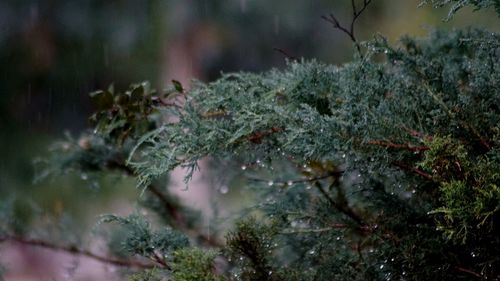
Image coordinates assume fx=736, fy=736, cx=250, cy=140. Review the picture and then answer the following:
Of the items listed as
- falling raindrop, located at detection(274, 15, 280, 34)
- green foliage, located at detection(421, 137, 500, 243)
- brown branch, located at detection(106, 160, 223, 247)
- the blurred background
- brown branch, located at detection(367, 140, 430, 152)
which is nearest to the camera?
green foliage, located at detection(421, 137, 500, 243)

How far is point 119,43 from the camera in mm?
8102

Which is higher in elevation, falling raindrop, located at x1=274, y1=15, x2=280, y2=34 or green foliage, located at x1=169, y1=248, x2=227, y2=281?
falling raindrop, located at x1=274, y1=15, x2=280, y2=34

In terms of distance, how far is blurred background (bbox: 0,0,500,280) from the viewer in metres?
7.62

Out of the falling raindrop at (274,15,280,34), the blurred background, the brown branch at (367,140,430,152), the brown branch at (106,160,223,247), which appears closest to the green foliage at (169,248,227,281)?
the brown branch at (367,140,430,152)

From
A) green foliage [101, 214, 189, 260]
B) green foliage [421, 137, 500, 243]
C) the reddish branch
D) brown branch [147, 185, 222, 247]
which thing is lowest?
green foliage [421, 137, 500, 243]

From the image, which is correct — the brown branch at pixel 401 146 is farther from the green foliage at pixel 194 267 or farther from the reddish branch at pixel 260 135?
the green foliage at pixel 194 267

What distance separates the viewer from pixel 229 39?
8.48m

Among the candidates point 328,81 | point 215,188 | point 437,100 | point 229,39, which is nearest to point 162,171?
point 328,81

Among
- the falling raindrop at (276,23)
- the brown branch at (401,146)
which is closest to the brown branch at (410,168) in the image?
the brown branch at (401,146)

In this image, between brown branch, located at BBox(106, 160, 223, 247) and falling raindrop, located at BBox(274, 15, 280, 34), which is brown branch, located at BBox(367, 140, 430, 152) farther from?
falling raindrop, located at BBox(274, 15, 280, 34)

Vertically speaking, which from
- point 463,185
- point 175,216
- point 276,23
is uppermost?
point 276,23

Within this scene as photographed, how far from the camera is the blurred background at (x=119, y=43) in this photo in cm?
762

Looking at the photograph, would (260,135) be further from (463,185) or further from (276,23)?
(276,23)

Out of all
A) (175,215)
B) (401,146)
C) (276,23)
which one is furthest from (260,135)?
(276,23)
